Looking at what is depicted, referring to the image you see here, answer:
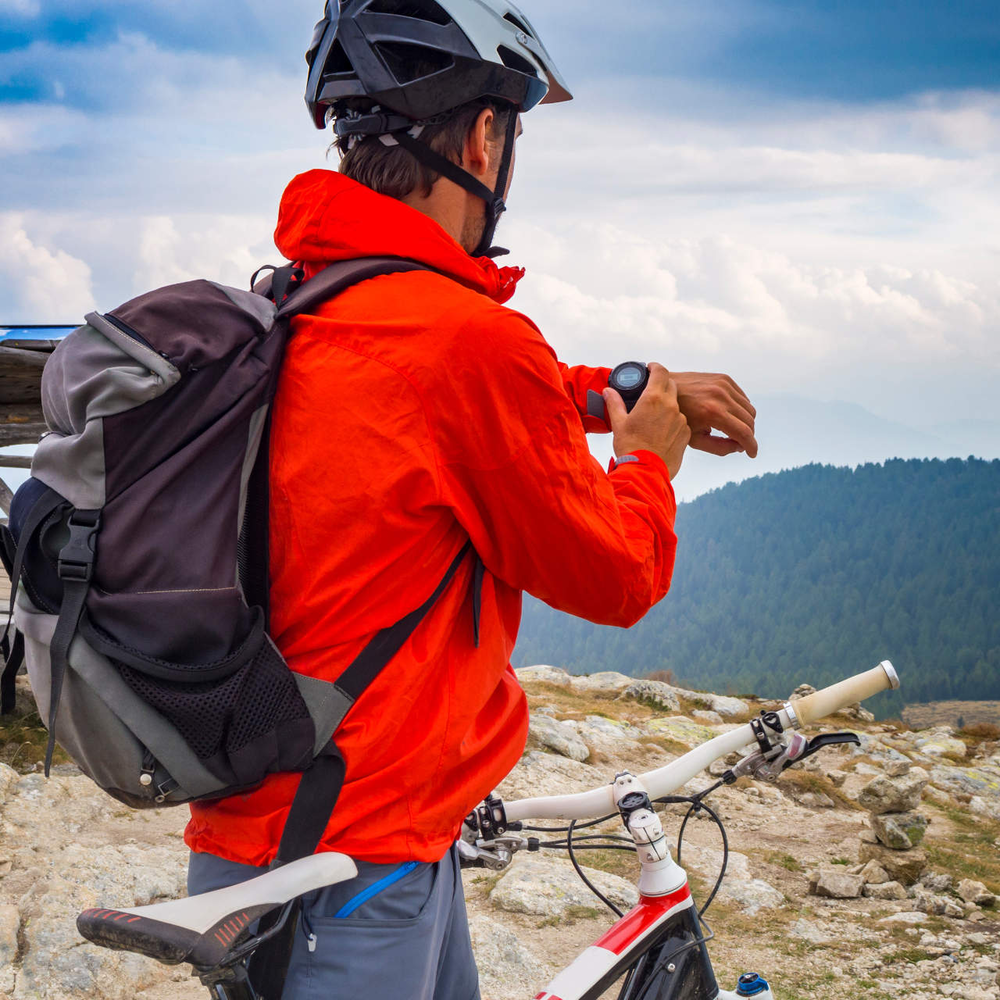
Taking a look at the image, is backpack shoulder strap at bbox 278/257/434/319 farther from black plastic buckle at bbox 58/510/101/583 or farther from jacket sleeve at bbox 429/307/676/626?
black plastic buckle at bbox 58/510/101/583

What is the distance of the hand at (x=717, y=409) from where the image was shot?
2.26 m

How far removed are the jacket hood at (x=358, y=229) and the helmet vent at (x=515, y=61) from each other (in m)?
0.64

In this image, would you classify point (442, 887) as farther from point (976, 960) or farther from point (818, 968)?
point (976, 960)

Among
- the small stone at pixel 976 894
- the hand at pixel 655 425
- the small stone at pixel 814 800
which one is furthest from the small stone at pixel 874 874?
the hand at pixel 655 425

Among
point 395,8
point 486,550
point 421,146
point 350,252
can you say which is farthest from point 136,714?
point 395,8

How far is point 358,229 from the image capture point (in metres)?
1.88

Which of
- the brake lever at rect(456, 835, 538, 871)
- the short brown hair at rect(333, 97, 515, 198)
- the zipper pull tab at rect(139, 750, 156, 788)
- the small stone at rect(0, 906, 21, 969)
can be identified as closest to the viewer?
the zipper pull tab at rect(139, 750, 156, 788)

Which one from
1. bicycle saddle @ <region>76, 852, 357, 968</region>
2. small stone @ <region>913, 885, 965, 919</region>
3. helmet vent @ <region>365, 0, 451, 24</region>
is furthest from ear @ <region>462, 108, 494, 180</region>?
small stone @ <region>913, 885, 965, 919</region>

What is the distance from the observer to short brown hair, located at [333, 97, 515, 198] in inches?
82.3

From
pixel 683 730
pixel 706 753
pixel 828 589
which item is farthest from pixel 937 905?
pixel 828 589

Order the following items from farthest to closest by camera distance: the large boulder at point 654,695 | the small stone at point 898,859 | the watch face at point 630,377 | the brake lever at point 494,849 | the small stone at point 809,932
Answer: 1. the large boulder at point 654,695
2. the small stone at point 898,859
3. the small stone at point 809,932
4. the brake lever at point 494,849
5. the watch face at point 630,377

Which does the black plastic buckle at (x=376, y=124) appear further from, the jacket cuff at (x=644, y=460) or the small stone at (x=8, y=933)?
the small stone at (x=8, y=933)

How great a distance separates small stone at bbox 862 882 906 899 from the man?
20.3 feet

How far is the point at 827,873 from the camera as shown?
723cm
